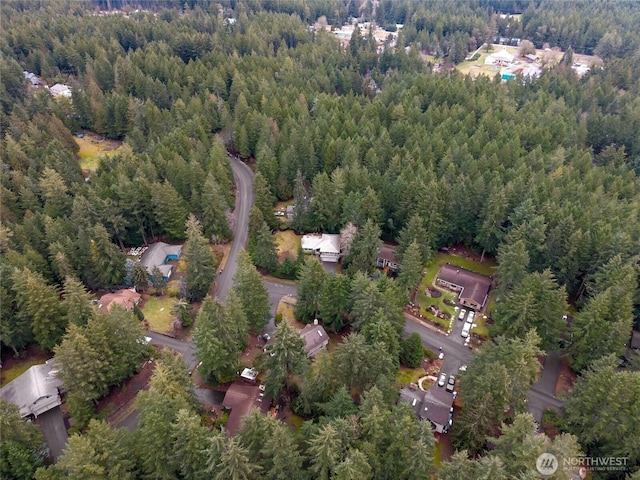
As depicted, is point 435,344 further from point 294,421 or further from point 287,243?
point 287,243

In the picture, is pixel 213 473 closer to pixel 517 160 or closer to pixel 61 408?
pixel 61 408

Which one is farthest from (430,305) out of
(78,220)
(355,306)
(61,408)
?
(78,220)

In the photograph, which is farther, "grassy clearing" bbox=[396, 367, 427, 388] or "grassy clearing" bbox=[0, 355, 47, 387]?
"grassy clearing" bbox=[0, 355, 47, 387]

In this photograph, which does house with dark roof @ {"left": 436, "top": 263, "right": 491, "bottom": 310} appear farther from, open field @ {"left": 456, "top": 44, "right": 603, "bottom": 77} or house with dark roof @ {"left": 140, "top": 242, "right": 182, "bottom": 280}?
open field @ {"left": 456, "top": 44, "right": 603, "bottom": 77}

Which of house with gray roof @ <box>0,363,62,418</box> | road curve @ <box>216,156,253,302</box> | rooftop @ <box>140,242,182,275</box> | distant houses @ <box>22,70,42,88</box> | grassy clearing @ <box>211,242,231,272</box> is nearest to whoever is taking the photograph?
house with gray roof @ <box>0,363,62,418</box>

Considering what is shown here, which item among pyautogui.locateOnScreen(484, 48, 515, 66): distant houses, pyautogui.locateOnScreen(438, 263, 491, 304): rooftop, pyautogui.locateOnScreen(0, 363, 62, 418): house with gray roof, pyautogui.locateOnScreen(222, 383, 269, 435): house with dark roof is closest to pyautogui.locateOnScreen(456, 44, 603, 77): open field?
pyautogui.locateOnScreen(484, 48, 515, 66): distant houses

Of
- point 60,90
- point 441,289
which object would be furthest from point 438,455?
point 60,90
